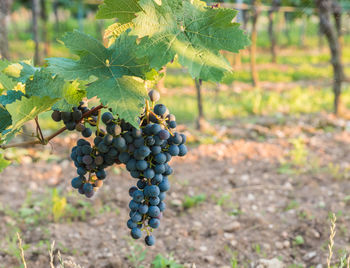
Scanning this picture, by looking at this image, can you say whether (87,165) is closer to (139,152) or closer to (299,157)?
(139,152)

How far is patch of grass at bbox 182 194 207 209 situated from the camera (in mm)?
3284

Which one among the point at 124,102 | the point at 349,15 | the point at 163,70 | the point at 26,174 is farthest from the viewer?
the point at 349,15

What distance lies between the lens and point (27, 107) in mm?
1121

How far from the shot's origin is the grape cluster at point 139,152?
1188 millimetres

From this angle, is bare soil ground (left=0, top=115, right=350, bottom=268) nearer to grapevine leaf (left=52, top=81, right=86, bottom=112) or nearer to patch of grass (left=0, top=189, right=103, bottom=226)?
patch of grass (left=0, top=189, right=103, bottom=226)

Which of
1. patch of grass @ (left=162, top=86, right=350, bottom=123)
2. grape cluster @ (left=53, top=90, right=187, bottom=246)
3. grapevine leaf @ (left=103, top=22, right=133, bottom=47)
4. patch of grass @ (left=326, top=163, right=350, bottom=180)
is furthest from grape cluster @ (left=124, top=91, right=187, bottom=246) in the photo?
patch of grass @ (left=162, top=86, right=350, bottom=123)

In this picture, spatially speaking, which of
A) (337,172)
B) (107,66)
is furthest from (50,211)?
(337,172)

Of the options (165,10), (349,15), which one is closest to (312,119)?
(349,15)

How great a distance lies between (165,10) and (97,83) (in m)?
0.30

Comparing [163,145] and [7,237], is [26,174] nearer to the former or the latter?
[7,237]

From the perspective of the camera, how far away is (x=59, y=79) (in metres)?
1.14

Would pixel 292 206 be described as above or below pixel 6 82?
below

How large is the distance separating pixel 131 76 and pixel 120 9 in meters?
0.24

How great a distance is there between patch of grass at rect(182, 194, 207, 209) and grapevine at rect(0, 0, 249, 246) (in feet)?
6.56
